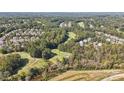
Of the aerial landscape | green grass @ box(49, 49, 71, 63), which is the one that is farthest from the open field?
green grass @ box(49, 49, 71, 63)

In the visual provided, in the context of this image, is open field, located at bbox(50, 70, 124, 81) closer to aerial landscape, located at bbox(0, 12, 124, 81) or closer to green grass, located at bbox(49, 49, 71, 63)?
aerial landscape, located at bbox(0, 12, 124, 81)

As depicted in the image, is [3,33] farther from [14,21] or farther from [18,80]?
[18,80]

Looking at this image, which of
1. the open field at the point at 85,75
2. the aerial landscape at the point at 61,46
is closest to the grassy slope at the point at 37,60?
the aerial landscape at the point at 61,46

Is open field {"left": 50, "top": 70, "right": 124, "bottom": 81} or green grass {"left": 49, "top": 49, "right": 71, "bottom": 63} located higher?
green grass {"left": 49, "top": 49, "right": 71, "bottom": 63}

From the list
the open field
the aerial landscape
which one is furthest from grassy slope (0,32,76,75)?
the open field

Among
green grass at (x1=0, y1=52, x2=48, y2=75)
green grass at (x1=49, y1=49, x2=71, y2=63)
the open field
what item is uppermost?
green grass at (x1=49, y1=49, x2=71, y2=63)

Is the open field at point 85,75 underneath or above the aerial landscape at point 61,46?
underneath

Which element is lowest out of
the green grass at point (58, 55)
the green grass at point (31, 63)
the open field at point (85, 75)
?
the open field at point (85, 75)

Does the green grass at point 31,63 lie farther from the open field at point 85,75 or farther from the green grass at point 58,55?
the open field at point 85,75
